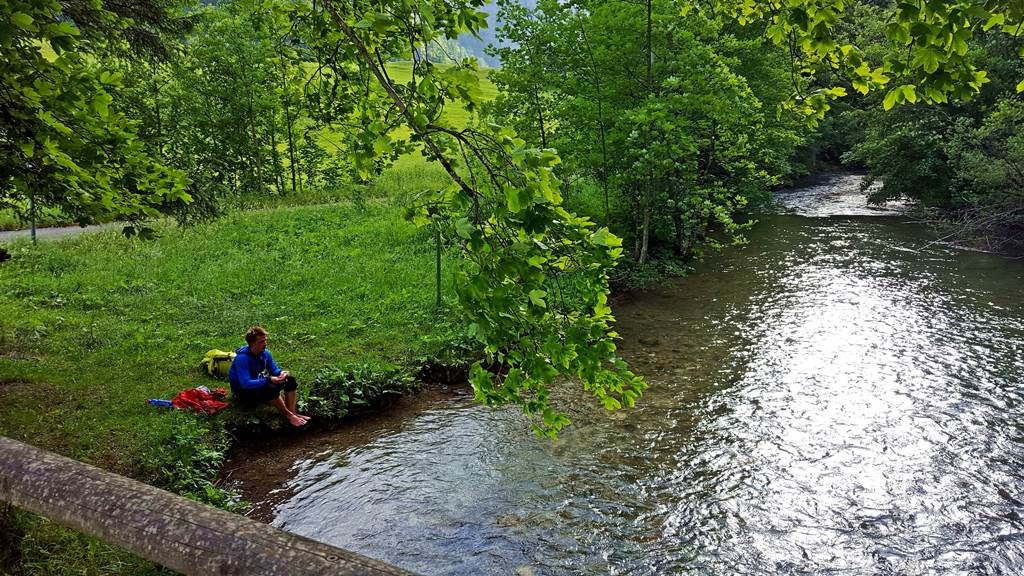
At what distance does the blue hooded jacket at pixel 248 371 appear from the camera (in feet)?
28.7

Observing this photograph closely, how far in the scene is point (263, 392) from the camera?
28.8ft

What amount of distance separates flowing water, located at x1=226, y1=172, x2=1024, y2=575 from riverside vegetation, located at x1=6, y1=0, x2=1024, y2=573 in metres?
1.07

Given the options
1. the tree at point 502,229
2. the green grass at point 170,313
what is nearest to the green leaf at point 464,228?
the tree at point 502,229

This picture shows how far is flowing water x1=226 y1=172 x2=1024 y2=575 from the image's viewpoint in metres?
6.67

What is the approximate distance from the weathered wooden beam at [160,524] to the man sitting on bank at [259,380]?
16.3ft

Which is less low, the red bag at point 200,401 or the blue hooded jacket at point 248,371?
the blue hooded jacket at point 248,371

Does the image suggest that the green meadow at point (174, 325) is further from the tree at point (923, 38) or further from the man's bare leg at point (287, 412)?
the tree at point (923, 38)

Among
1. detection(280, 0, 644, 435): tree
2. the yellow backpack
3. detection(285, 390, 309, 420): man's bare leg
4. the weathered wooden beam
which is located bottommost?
detection(285, 390, 309, 420): man's bare leg

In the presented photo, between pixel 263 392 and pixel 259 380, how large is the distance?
0.18 m

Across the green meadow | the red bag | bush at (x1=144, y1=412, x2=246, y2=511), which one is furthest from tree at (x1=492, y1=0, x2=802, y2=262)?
bush at (x1=144, y1=412, x2=246, y2=511)

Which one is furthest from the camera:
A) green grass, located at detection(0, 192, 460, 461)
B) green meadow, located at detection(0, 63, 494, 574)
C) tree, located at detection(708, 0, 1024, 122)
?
green grass, located at detection(0, 192, 460, 461)

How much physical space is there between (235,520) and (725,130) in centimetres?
1640

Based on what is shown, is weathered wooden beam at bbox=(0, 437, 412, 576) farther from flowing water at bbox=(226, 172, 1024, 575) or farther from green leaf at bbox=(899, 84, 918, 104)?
flowing water at bbox=(226, 172, 1024, 575)

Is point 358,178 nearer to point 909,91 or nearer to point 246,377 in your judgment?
point 246,377
